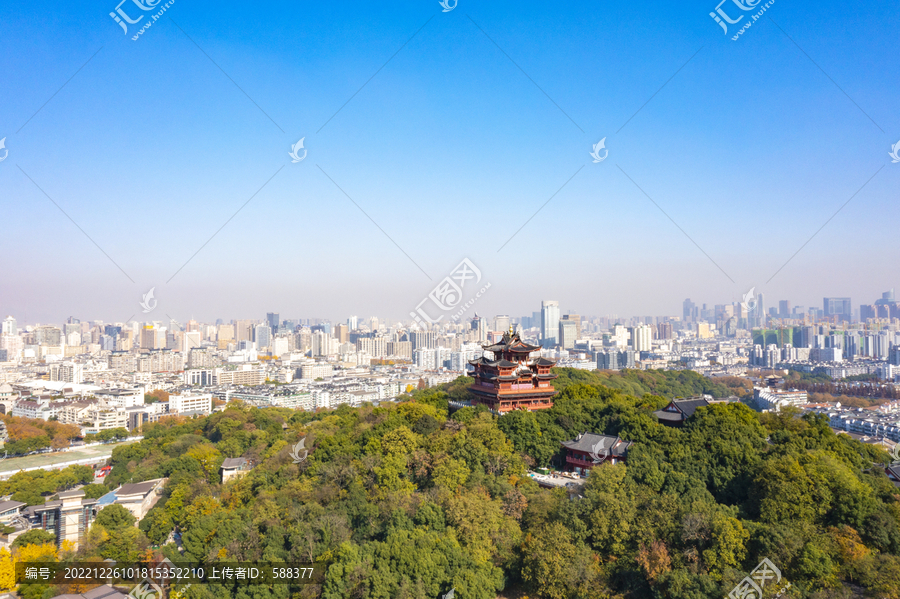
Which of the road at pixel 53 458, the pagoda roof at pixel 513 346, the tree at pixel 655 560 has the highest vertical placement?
the pagoda roof at pixel 513 346

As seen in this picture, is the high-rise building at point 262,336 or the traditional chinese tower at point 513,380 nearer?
the traditional chinese tower at point 513,380

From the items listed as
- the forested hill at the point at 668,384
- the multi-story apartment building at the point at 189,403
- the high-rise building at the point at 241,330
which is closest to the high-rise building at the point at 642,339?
the forested hill at the point at 668,384

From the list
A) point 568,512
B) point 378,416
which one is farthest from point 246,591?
point 378,416

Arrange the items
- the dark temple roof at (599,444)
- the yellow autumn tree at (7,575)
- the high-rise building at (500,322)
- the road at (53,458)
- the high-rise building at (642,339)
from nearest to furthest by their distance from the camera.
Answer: the yellow autumn tree at (7,575) < the dark temple roof at (599,444) < the road at (53,458) < the high-rise building at (500,322) < the high-rise building at (642,339)

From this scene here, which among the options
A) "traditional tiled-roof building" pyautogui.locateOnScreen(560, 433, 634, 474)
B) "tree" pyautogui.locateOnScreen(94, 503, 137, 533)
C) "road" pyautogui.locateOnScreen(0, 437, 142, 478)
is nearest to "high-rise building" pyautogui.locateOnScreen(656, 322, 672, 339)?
"road" pyautogui.locateOnScreen(0, 437, 142, 478)

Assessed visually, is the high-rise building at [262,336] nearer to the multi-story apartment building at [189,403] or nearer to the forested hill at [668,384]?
the multi-story apartment building at [189,403]

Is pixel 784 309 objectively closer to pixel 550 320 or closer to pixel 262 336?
pixel 550 320
